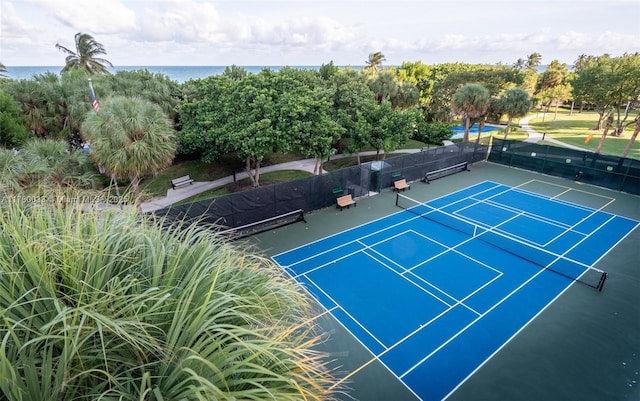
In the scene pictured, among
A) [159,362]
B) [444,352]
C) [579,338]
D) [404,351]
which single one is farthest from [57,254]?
[579,338]

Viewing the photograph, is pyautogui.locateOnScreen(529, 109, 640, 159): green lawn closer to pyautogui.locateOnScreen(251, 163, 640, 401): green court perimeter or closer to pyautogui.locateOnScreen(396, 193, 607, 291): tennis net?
pyautogui.locateOnScreen(396, 193, 607, 291): tennis net

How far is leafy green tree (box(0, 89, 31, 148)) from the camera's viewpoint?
14.8 m

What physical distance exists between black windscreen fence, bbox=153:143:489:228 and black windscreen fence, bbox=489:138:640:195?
9.16ft

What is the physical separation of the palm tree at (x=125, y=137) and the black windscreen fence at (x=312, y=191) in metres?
1.83

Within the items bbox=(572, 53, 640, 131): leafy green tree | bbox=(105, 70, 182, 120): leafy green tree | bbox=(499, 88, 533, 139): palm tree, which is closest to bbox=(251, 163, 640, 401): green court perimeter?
bbox=(105, 70, 182, 120): leafy green tree

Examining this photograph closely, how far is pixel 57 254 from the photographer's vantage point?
296 cm

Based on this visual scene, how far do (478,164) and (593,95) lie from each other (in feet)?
38.2

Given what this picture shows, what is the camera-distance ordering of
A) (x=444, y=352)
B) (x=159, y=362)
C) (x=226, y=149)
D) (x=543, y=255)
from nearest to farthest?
(x=159, y=362) → (x=444, y=352) → (x=543, y=255) → (x=226, y=149)

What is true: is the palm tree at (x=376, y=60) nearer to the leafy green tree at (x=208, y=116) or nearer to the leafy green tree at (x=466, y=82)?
the leafy green tree at (x=466, y=82)

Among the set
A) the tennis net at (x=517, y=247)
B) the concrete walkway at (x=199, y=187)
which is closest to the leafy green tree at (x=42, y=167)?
the concrete walkway at (x=199, y=187)

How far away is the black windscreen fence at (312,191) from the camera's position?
12648 mm

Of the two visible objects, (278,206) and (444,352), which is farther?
(278,206)

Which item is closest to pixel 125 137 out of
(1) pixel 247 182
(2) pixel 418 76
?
(1) pixel 247 182

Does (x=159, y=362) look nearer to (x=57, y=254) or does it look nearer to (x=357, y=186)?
(x=57, y=254)
